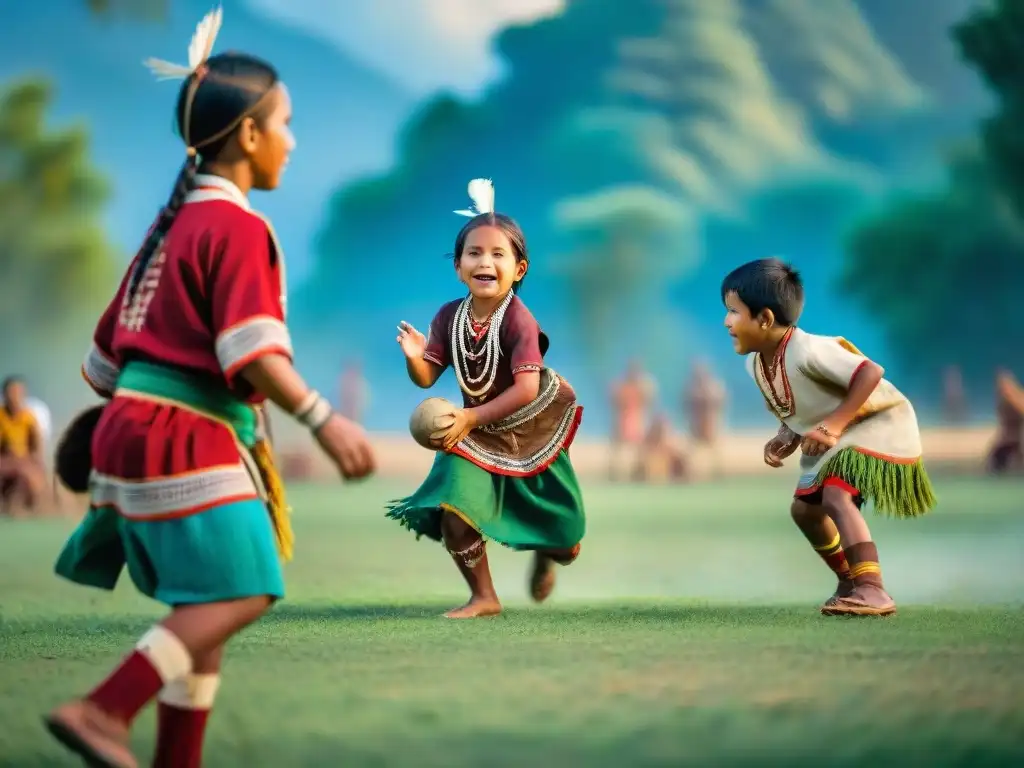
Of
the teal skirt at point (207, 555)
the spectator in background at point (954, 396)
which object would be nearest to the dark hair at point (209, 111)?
the teal skirt at point (207, 555)

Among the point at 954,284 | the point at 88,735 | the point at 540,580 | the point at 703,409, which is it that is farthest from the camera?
the point at 954,284

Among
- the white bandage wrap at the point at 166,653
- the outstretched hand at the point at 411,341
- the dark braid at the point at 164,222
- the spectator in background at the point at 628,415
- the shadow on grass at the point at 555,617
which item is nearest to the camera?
the white bandage wrap at the point at 166,653

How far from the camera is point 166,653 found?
7.89 ft

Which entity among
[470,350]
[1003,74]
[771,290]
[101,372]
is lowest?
[101,372]

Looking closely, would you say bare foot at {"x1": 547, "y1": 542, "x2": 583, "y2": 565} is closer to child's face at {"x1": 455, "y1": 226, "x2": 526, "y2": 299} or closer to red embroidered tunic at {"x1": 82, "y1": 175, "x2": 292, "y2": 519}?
child's face at {"x1": 455, "y1": 226, "x2": 526, "y2": 299}

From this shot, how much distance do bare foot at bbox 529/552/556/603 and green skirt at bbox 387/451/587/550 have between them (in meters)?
0.21

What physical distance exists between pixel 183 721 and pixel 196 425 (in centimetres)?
53

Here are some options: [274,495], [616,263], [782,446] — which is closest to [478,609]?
[782,446]

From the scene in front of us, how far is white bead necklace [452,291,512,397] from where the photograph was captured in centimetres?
460

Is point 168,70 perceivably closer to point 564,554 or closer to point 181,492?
point 181,492

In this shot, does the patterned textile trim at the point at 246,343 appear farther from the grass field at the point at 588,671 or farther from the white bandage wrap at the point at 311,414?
the grass field at the point at 588,671

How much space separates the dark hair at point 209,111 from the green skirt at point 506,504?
1.92m

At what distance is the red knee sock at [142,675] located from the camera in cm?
236

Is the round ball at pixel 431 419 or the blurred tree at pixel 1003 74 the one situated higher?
the blurred tree at pixel 1003 74
